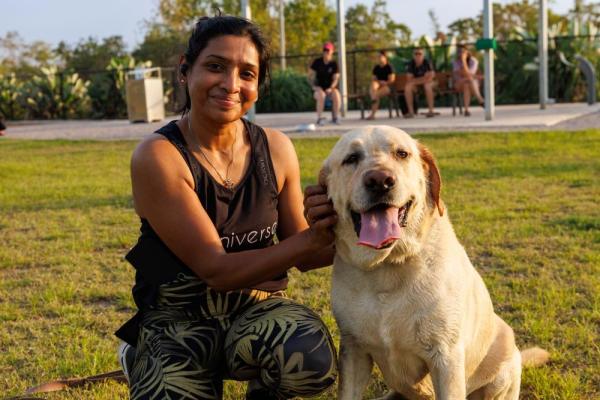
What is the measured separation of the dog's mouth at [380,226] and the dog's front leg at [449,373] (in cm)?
43

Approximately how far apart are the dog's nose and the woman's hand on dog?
0.24 metres

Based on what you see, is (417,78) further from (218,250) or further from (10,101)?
(10,101)

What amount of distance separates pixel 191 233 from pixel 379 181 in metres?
0.77

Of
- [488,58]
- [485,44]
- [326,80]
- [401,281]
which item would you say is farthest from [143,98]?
[401,281]

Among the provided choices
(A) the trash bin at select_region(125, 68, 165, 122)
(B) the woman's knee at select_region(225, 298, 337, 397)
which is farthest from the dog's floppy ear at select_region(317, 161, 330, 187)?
(A) the trash bin at select_region(125, 68, 165, 122)

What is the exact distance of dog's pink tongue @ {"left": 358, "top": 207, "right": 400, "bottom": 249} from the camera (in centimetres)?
238

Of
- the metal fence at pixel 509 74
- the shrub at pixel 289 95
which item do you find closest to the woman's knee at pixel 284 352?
the metal fence at pixel 509 74

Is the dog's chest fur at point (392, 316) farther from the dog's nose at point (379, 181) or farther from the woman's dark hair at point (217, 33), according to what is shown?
the woman's dark hair at point (217, 33)

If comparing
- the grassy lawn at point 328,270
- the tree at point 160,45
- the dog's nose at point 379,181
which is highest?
the tree at point 160,45

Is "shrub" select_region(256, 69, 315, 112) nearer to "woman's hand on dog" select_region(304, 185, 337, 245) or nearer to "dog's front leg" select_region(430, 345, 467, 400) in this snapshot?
"woman's hand on dog" select_region(304, 185, 337, 245)

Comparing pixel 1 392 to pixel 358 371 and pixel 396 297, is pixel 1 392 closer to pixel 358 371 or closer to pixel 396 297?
pixel 358 371

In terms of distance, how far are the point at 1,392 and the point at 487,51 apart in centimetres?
1213

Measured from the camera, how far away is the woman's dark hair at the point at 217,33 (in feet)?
9.17

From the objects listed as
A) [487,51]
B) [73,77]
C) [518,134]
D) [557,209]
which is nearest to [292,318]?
[557,209]
